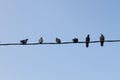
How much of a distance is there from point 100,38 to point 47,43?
768 cm

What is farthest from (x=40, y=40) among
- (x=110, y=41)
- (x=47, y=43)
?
(x=110, y=41)

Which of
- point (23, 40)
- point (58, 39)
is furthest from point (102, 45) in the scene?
point (23, 40)

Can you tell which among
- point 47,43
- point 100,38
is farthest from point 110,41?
point 100,38

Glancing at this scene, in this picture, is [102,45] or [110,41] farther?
[102,45]

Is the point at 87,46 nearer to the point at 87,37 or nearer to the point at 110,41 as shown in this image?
the point at 87,37

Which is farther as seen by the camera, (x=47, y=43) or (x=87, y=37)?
(x=87, y=37)

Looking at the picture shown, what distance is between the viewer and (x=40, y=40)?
32.7m

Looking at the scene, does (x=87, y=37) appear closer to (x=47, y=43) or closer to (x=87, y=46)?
(x=87, y=46)

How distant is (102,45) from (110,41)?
548 centimetres

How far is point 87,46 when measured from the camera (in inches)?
1249

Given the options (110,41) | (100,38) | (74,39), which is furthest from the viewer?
(100,38)

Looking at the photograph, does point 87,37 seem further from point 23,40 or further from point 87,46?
point 23,40

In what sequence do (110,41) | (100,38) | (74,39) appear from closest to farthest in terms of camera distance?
(110,41) → (74,39) → (100,38)

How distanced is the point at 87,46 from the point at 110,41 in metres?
5.89
